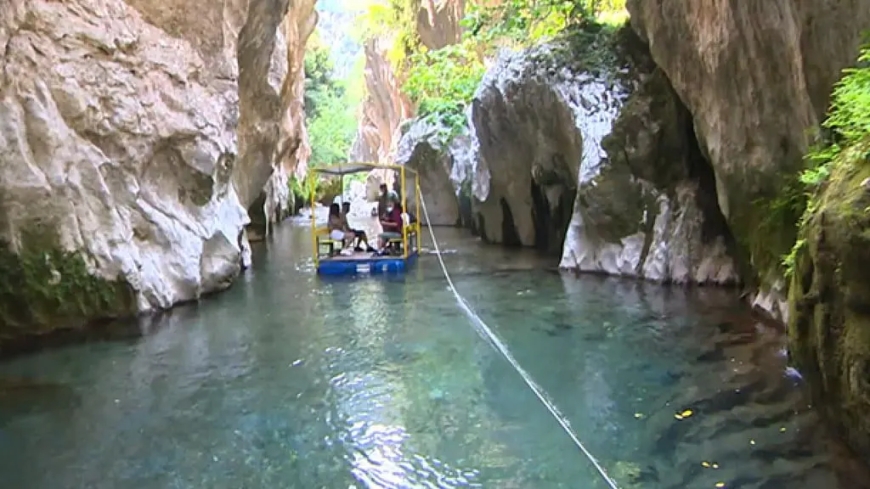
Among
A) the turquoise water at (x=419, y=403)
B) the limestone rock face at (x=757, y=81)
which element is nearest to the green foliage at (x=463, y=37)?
the limestone rock face at (x=757, y=81)

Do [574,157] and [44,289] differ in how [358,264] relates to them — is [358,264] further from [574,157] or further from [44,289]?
[44,289]

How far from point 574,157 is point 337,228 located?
5.65 meters

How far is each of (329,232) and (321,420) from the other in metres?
10.9

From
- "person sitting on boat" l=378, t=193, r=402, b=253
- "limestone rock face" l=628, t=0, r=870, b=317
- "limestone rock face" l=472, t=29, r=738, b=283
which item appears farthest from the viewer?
"person sitting on boat" l=378, t=193, r=402, b=253

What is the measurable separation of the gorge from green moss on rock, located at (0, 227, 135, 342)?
22 mm

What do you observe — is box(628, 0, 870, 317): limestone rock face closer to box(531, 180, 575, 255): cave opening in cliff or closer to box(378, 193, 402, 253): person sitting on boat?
box(531, 180, 575, 255): cave opening in cliff

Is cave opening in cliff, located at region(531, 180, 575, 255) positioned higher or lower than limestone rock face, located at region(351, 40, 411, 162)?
lower

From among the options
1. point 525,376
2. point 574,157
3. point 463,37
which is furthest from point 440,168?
point 525,376

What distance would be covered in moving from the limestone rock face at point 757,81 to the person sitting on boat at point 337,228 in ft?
26.7

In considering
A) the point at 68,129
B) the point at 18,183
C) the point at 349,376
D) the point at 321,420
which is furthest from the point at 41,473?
the point at 68,129

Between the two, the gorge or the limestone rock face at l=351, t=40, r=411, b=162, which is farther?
the limestone rock face at l=351, t=40, r=411, b=162

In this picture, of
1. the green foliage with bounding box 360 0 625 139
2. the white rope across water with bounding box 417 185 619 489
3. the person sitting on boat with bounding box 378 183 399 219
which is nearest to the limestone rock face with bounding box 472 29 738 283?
the green foliage with bounding box 360 0 625 139

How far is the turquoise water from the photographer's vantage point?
5.58m

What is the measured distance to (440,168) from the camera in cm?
3025
